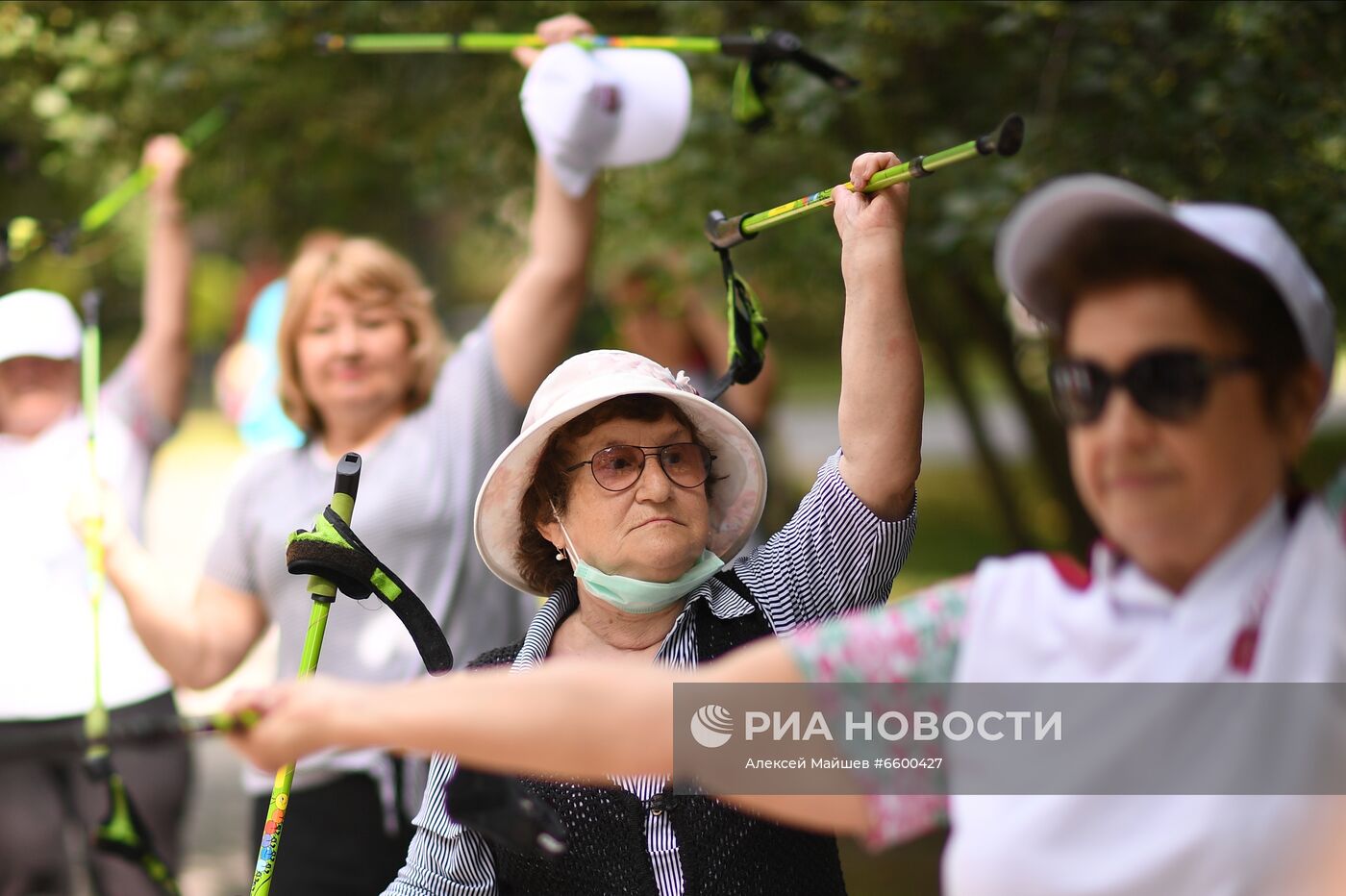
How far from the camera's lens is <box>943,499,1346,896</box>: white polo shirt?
55.2 inches

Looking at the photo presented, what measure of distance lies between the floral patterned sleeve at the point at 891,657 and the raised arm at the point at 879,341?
2.60 ft

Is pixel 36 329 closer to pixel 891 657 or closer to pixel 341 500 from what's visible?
pixel 341 500

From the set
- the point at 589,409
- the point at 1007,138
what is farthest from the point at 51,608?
the point at 1007,138

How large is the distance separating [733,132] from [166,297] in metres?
1.91

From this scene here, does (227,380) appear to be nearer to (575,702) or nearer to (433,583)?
(433,583)

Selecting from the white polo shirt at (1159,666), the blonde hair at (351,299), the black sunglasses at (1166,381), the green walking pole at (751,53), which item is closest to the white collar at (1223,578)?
the white polo shirt at (1159,666)

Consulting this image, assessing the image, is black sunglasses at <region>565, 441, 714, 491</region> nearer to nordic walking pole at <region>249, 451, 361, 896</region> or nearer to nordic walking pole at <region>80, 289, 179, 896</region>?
nordic walking pole at <region>249, 451, 361, 896</region>

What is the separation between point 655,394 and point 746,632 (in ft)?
1.49

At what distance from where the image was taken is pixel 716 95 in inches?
195

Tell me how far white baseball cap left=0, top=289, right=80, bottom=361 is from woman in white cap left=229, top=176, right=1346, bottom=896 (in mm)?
2898

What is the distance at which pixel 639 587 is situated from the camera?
2.42 metres

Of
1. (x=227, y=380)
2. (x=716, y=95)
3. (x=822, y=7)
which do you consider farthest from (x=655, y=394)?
(x=227, y=380)

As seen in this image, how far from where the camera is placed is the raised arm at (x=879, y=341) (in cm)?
237

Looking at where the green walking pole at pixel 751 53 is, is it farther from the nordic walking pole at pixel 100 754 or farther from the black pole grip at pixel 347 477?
the black pole grip at pixel 347 477
